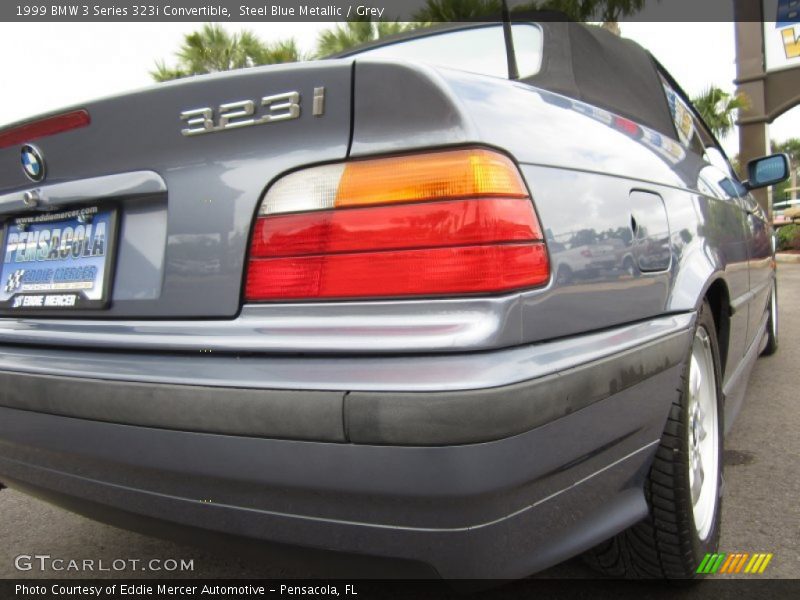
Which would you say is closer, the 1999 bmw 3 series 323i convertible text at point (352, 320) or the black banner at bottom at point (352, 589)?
the 1999 bmw 3 series 323i convertible text at point (352, 320)

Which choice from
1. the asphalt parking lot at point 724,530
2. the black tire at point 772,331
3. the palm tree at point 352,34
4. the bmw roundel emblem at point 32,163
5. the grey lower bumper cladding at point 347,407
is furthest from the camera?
the palm tree at point 352,34

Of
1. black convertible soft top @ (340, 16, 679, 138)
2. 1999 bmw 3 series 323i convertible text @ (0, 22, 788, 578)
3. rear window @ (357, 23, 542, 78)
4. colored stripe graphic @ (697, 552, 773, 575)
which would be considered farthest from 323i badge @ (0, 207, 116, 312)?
colored stripe graphic @ (697, 552, 773, 575)

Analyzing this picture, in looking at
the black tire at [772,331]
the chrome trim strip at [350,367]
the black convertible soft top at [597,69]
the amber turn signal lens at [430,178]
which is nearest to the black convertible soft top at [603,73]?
the black convertible soft top at [597,69]

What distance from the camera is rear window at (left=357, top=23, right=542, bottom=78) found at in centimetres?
168

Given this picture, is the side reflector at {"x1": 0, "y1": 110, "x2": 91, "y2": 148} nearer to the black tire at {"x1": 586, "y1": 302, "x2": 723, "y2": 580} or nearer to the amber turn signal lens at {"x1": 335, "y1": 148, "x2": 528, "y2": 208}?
the amber turn signal lens at {"x1": 335, "y1": 148, "x2": 528, "y2": 208}

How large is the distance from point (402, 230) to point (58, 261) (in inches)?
32.5

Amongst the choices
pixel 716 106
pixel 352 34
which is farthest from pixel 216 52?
pixel 716 106

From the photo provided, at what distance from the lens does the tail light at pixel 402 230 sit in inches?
41.1

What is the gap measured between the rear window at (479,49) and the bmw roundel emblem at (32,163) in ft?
2.65

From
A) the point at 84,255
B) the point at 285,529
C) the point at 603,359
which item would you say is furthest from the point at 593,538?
the point at 84,255

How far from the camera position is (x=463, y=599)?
5.90 feet

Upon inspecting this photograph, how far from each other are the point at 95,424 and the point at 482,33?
4.98ft

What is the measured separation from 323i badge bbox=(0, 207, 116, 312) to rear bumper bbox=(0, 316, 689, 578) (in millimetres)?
203

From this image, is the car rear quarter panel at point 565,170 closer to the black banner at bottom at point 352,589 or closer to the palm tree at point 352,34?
the black banner at bottom at point 352,589
